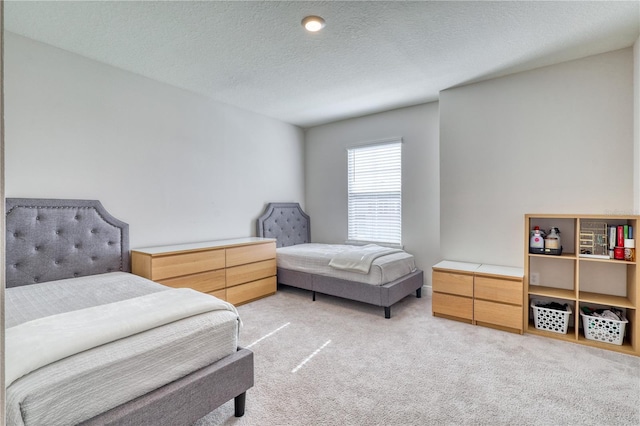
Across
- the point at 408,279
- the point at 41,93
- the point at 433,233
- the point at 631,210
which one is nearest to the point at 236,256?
the point at 408,279

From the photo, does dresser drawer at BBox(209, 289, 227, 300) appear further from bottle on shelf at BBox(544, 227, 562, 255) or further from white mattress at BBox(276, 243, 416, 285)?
bottle on shelf at BBox(544, 227, 562, 255)

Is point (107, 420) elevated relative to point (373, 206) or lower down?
lower down

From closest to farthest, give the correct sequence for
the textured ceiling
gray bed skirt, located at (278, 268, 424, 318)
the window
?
the textured ceiling
gray bed skirt, located at (278, 268, 424, 318)
the window

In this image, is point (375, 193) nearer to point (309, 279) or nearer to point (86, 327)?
point (309, 279)

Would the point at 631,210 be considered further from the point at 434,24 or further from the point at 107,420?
the point at 107,420

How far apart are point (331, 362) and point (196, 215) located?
244 centimetres

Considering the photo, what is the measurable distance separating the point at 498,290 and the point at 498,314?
8.8 inches

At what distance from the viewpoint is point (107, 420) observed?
3.87 ft

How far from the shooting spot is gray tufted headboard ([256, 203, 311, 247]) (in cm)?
451

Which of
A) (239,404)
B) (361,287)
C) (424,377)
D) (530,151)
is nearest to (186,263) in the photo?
(239,404)

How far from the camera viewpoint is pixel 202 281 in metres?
3.19

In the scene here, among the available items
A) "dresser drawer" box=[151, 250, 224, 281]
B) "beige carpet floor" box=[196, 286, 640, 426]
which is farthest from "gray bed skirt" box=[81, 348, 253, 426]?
"dresser drawer" box=[151, 250, 224, 281]

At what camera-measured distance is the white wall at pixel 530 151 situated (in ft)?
8.76

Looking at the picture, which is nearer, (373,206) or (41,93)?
(41,93)
